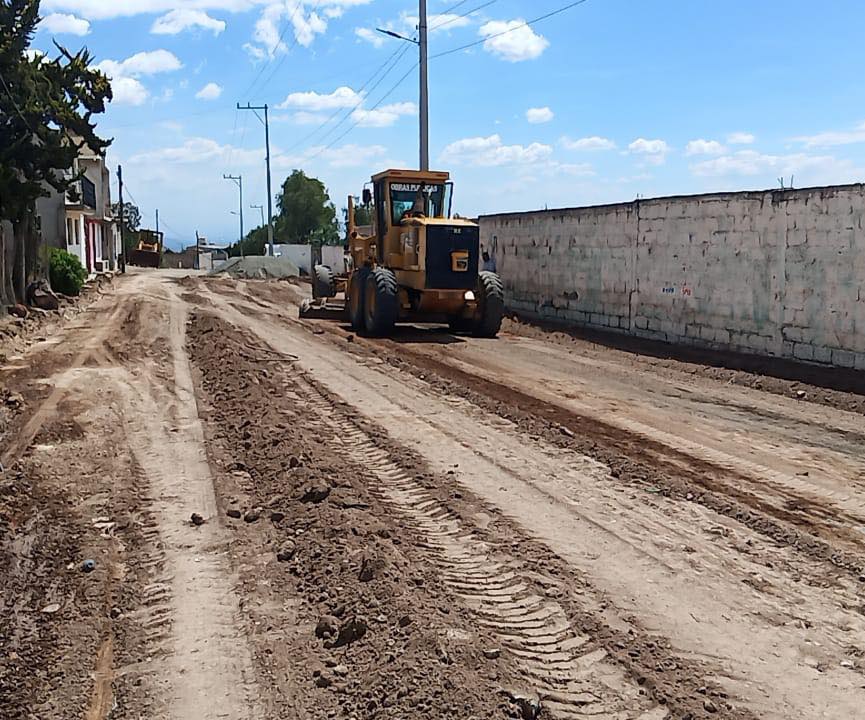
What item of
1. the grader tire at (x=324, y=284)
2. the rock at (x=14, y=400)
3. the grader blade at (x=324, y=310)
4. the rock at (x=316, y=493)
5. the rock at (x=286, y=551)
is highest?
the grader tire at (x=324, y=284)

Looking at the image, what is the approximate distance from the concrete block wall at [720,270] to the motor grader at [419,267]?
2480 mm

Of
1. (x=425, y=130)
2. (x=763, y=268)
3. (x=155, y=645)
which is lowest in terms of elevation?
(x=155, y=645)

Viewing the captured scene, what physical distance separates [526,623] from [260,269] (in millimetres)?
46445

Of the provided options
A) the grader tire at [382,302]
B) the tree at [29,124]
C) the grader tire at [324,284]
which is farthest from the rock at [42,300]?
the grader tire at [382,302]

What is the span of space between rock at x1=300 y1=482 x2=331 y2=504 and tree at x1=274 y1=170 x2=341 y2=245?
7614 centimetres

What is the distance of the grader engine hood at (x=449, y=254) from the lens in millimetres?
17531

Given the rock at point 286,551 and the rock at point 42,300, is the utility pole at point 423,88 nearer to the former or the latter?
the rock at point 42,300

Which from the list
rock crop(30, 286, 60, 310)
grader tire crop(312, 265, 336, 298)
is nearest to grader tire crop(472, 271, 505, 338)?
grader tire crop(312, 265, 336, 298)

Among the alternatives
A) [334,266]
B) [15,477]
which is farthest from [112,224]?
[15,477]

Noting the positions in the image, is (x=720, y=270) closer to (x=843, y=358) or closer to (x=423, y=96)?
(x=843, y=358)

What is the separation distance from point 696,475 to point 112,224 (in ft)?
203

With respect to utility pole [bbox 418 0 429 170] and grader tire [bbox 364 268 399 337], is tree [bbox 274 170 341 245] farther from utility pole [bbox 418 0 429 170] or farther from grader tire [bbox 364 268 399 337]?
grader tire [bbox 364 268 399 337]

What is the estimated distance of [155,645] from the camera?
4699mm

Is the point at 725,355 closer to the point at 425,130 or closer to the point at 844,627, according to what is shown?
the point at 844,627
